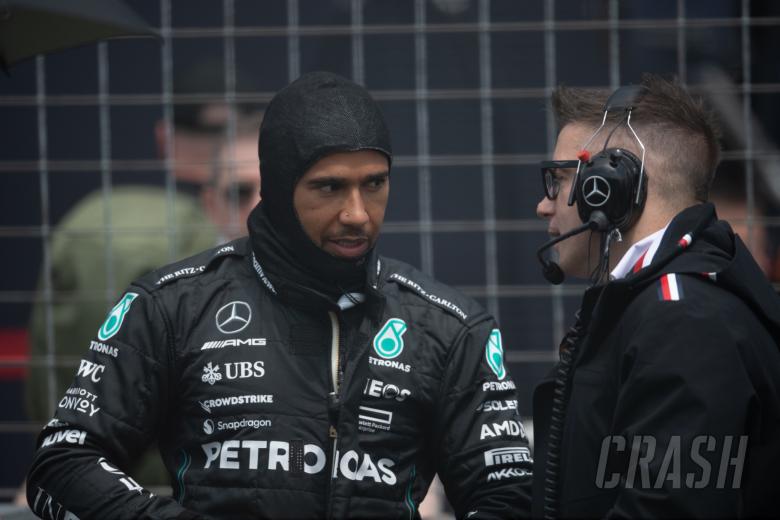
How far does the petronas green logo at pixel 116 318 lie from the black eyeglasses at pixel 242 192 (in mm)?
1481

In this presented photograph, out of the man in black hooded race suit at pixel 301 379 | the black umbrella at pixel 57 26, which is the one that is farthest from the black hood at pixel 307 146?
the black umbrella at pixel 57 26

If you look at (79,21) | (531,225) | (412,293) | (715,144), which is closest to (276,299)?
(412,293)

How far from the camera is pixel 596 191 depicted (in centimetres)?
251

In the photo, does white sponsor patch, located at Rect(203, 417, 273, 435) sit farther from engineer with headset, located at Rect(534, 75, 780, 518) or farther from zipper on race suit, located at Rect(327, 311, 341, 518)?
engineer with headset, located at Rect(534, 75, 780, 518)

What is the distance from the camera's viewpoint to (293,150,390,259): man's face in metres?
2.97

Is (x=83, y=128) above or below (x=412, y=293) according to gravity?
above

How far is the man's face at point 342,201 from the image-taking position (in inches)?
117

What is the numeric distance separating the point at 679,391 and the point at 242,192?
2693 millimetres

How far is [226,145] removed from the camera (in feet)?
14.5

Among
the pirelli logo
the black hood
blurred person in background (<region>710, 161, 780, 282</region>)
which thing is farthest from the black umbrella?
blurred person in background (<region>710, 161, 780, 282</region>)

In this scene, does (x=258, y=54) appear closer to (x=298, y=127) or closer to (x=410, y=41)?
(x=410, y=41)

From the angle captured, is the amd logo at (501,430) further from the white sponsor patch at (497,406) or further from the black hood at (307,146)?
the black hood at (307,146)

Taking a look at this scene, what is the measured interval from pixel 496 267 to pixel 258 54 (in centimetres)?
137

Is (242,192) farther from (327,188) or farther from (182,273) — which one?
(327,188)
